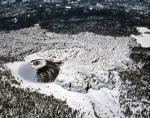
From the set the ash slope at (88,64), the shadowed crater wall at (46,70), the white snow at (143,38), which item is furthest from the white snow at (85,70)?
the white snow at (143,38)

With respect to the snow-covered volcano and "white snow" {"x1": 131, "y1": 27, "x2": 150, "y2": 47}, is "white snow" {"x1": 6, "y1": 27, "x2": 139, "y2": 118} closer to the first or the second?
the snow-covered volcano

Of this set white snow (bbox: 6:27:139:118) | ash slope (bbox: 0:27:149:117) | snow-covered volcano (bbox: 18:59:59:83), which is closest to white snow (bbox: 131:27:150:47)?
ash slope (bbox: 0:27:149:117)

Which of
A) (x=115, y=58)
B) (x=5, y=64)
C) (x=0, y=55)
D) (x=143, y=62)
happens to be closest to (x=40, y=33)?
(x=0, y=55)

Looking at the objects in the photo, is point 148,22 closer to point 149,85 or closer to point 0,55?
point 149,85

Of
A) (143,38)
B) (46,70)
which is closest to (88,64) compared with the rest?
(46,70)

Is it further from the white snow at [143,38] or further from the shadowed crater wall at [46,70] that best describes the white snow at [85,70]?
the white snow at [143,38]

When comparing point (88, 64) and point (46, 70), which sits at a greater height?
point (46, 70)

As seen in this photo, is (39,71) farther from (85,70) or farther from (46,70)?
(85,70)

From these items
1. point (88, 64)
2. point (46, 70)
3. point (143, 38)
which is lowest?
point (88, 64)
